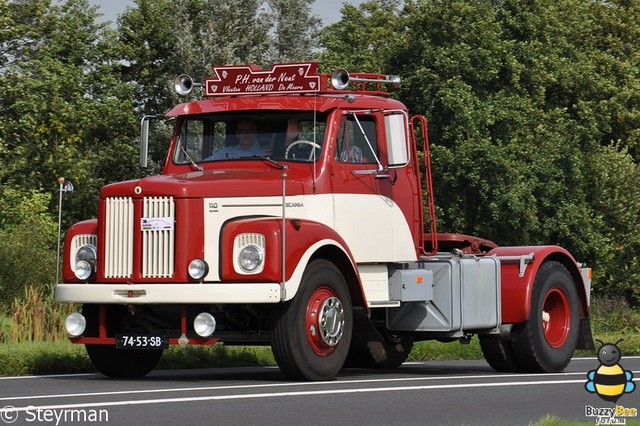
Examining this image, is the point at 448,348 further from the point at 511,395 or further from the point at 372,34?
the point at 372,34

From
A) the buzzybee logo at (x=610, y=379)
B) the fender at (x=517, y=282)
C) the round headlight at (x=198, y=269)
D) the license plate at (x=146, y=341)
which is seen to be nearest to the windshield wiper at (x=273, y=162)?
the round headlight at (x=198, y=269)

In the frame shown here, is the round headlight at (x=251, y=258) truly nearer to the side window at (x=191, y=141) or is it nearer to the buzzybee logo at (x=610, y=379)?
the side window at (x=191, y=141)

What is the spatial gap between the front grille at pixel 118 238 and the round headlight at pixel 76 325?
57cm

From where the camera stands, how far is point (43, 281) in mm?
28562

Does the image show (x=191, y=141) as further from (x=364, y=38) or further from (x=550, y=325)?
(x=364, y=38)

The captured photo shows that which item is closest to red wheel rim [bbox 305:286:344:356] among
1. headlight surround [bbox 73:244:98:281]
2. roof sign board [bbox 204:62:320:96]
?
headlight surround [bbox 73:244:98:281]

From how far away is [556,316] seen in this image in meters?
18.3

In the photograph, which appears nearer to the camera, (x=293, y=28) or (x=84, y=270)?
(x=84, y=270)

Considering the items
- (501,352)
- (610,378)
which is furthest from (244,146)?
(610,378)

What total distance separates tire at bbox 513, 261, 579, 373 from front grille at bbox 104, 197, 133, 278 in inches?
203

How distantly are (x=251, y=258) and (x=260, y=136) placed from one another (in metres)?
2.20

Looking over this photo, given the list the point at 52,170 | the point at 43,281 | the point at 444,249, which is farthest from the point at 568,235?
the point at 444,249

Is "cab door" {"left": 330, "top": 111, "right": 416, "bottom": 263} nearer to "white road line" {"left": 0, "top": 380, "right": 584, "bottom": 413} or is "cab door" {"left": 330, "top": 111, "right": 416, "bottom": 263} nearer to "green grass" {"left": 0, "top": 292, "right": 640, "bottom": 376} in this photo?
"white road line" {"left": 0, "top": 380, "right": 584, "bottom": 413}

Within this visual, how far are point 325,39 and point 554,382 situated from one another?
56.0 m
